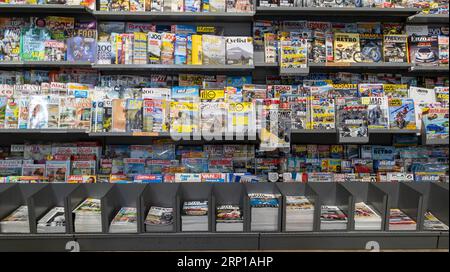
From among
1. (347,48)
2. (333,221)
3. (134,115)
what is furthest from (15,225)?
(347,48)

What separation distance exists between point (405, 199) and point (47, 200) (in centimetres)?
254

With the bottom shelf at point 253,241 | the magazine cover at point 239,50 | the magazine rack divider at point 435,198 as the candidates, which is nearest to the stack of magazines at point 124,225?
the bottom shelf at point 253,241

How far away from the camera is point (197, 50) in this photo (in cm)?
262

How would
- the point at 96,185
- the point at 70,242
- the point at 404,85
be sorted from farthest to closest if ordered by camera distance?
the point at 404,85 < the point at 96,185 < the point at 70,242

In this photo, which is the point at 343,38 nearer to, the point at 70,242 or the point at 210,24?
the point at 210,24

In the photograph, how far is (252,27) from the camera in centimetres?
280

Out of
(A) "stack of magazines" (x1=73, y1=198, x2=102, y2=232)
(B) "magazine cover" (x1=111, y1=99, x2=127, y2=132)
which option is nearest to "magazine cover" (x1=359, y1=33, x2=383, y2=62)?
(B) "magazine cover" (x1=111, y1=99, x2=127, y2=132)

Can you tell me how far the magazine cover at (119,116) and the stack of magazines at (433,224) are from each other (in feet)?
7.15

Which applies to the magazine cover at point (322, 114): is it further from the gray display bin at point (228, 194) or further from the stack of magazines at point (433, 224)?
the stack of magazines at point (433, 224)

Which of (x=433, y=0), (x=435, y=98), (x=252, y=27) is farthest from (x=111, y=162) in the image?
(x=433, y=0)

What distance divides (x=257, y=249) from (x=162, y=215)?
27.0 inches

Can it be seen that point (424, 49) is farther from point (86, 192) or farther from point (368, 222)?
point (86, 192)

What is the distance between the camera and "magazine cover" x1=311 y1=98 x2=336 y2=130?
258cm

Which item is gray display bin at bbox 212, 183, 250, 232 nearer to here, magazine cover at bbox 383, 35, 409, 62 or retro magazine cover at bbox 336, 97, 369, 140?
retro magazine cover at bbox 336, 97, 369, 140
